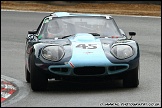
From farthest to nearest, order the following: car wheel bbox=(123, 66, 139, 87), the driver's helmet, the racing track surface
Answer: the driver's helmet → car wheel bbox=(123, 66, 139, 87) → the racing track surface

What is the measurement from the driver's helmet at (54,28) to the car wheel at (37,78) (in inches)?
40.7

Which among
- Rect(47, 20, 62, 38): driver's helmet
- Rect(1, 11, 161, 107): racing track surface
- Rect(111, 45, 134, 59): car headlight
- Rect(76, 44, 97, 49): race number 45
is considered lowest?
Rect(1, 11, 161, 107): racing track surface

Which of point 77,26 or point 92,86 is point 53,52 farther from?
point 77,26

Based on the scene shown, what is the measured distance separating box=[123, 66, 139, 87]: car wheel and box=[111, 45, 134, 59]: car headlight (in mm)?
248

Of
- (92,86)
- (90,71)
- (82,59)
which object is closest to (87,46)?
(82,59)

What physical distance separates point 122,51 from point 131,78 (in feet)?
1.43

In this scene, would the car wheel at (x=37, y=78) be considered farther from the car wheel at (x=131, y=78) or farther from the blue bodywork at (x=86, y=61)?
the car wheel at (x=131, y=78)

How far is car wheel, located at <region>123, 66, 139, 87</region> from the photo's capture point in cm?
970

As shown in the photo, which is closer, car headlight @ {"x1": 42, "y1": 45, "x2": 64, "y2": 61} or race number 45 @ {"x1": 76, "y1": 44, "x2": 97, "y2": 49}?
car headlight @ {"x1": 42, "y1": 45, "x2": 64, "y2": 61}

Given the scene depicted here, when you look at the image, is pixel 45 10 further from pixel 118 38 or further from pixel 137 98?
pixel 137 98

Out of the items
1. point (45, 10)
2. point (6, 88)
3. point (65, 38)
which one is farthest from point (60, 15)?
point (45, 10)

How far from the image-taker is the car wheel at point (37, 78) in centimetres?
957

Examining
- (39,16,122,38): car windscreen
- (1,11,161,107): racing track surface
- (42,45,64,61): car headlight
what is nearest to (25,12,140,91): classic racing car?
(42,45,64,61): car headlight

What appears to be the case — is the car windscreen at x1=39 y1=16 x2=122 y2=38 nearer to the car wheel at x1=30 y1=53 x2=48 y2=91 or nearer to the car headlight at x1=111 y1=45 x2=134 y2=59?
the car headlight at x1=111 y1=45 x2=134 y2=59
